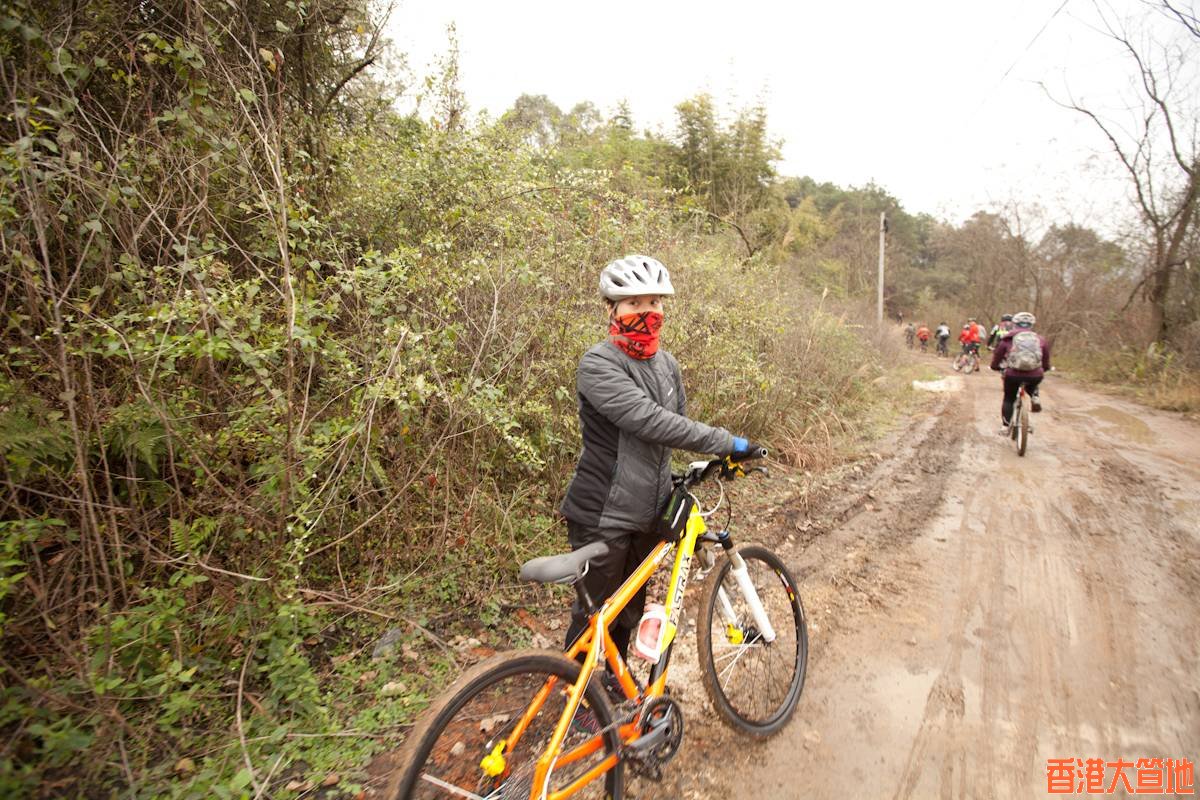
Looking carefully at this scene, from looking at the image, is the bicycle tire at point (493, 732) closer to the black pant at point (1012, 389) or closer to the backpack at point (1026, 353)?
the backpack at point (1026, 353)

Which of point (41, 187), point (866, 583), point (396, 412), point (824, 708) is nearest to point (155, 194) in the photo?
point (41, 187)

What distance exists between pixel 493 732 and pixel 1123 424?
460 inches

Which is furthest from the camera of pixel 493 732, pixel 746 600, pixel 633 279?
pixel 746 600

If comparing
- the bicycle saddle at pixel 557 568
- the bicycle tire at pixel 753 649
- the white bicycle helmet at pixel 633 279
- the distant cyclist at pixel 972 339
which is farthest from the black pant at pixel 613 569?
the distant cyclist at pixel 972 339

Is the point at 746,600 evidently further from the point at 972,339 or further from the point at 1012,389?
the point at 972,339

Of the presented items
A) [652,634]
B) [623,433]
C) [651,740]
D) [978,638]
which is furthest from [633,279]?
[978,638]

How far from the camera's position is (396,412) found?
11.2 ft

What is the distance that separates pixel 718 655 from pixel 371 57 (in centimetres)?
493

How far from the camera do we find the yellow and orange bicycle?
160cm

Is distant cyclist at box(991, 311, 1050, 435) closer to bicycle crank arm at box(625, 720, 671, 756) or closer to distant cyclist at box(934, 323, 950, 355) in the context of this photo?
bicycle crank arm at box(625, 720, 671, 756)

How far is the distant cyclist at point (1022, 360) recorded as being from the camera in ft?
23.8

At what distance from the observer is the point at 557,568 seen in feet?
6.07

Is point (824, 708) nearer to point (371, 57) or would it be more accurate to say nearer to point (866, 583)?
point (866, 583)

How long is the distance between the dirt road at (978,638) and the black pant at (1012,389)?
4.49 ft
